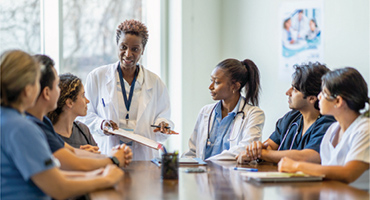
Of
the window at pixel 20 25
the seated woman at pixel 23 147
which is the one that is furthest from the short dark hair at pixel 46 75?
the window at pixel 20 25

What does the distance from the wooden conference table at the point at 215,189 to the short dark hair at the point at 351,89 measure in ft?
1.45

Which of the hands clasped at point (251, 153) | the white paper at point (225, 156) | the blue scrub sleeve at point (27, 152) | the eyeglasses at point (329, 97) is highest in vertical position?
the eyeglasses at point (329, 97)

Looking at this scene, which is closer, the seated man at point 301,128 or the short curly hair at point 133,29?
the seated man at point 301,128

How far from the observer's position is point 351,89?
2.29 m

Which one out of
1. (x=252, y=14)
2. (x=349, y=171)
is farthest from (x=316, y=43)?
(x=349, y=171)

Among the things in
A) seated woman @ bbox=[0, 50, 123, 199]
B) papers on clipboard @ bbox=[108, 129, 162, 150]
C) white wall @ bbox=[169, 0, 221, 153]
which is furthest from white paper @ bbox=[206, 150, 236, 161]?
white wall @ bbox=[169, 0, 221, 153]

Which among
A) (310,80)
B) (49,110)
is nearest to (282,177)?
(310,80)

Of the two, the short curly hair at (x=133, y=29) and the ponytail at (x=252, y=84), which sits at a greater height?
the short curly hair at (x=133, y=29)

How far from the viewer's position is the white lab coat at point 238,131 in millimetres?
3150

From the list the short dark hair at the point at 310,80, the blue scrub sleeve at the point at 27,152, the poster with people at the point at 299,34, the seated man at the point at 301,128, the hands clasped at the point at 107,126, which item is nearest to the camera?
the blue scrub sleeve at the point at 27,152

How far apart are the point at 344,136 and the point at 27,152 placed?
60.4 inches

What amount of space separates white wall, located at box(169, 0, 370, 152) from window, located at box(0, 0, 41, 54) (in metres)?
1.49

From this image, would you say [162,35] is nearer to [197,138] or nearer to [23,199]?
[197,138]

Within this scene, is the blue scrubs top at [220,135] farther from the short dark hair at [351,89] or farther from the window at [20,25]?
the window at [20,25]
